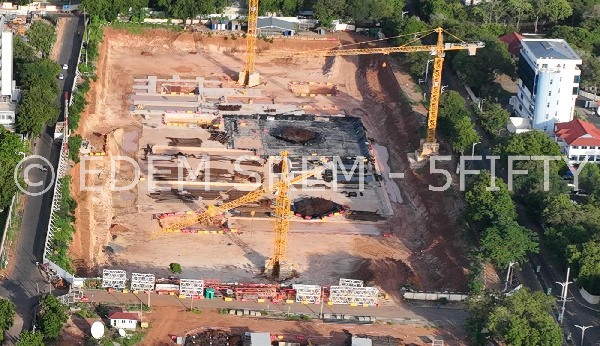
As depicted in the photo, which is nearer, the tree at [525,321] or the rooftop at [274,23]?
the tree at [525,321]

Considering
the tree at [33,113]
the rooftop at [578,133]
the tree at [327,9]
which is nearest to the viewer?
the tree at [33,113]

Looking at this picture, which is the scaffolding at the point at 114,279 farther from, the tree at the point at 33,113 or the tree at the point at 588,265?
the tree at the point at 588,265

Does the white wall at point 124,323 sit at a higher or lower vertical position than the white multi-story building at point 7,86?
lower

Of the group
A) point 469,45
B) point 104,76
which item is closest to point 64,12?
point 104,76

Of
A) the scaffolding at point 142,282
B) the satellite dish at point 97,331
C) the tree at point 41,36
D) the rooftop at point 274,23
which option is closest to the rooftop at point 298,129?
the tree at point 41,36

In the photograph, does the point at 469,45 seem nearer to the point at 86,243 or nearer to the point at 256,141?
the point at 256,141

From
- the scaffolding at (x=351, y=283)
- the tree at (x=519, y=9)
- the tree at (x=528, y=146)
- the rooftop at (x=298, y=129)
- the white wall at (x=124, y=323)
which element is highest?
the tree at (x=519, y=9)

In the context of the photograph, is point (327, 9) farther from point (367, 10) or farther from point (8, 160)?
point (8, 160)
